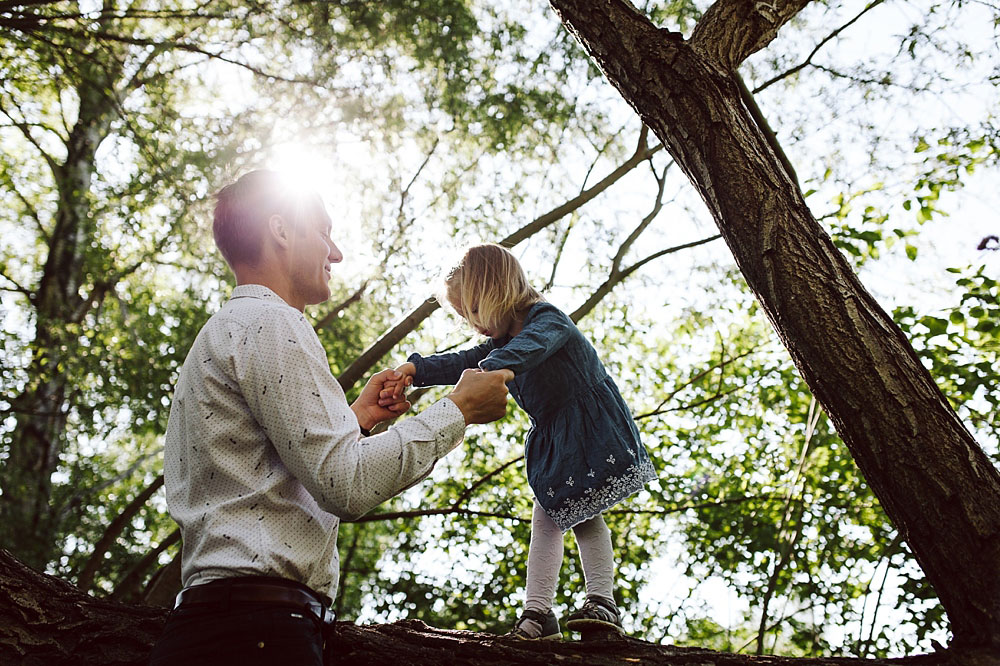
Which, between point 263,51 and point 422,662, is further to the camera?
point 263,51

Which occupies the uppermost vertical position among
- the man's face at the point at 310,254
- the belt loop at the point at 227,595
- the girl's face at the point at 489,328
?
the girl's face at the point at 489,328

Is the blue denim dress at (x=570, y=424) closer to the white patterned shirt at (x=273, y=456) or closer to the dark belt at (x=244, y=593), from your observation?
the white patterned shirt at (x=273, y=456)

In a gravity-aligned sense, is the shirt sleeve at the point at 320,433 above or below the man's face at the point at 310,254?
below

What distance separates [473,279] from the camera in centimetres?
324

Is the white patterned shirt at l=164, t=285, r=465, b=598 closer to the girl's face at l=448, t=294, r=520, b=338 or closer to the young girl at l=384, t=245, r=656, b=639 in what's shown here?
the young girl at l=384, t=245, r=656, b=639

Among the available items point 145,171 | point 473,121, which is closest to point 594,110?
point 473,121

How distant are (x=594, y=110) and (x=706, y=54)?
3669 mm

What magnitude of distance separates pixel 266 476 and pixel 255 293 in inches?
16.3

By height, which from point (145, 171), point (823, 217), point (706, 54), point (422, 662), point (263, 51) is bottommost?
point (422, 662)

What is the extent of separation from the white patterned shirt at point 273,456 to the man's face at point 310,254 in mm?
279

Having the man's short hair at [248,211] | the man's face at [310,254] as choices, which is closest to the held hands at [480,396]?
the man's face at [310,254]

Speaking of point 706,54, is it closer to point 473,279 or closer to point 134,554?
point 473,279

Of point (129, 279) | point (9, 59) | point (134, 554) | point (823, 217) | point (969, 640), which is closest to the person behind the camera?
point (969, 640)

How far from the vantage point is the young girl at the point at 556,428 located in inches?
120
